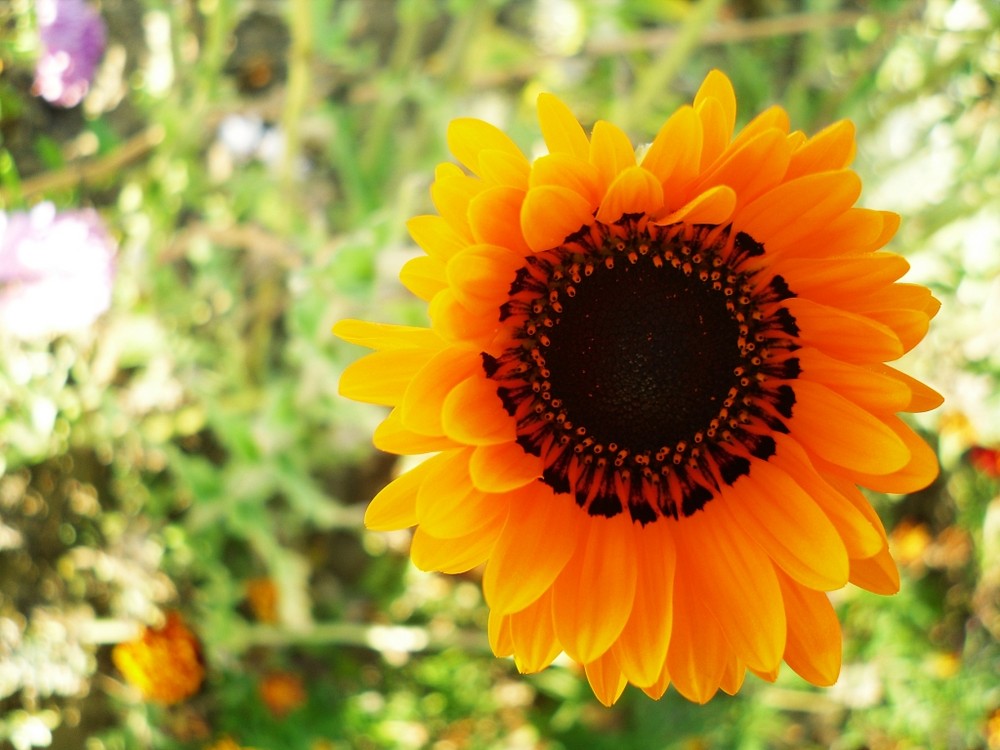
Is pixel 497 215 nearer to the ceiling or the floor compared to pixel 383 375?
nearer to the ceiling

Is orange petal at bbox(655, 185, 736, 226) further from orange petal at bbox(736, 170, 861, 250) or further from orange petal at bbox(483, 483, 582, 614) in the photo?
orange petal at bbox(483, 483, 582, 614)

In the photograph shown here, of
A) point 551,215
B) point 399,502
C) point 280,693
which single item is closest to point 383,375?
point 399,502

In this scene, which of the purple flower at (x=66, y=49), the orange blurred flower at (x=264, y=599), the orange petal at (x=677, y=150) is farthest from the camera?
the orange blurred flower at (x=264, y=599)

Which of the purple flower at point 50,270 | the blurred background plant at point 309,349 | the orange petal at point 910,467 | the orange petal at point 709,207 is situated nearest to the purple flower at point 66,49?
the blurred background plant at point 309,349

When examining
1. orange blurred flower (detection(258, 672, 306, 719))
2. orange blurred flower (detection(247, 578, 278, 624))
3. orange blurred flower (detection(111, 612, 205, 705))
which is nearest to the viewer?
orange blurred flower (detection(111, 612, 205, 705))

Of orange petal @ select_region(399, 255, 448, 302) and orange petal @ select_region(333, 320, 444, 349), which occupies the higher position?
orange petal @ select_region(399, 255, 448, 302)

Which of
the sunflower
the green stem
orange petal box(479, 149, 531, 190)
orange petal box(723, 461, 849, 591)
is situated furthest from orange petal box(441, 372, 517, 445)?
the green stem

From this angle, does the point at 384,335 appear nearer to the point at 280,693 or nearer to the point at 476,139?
the point at 476,139

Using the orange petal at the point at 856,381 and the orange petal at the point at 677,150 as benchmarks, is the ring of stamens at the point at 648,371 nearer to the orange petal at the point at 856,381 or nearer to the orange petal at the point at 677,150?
the orange petal at the point at 856,381
